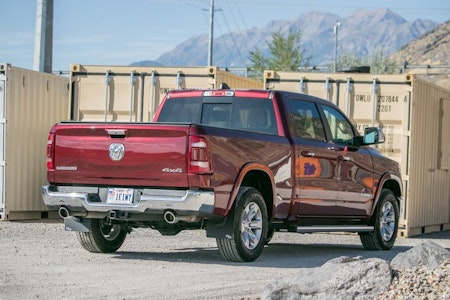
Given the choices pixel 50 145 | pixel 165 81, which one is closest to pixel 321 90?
pixel 165 81

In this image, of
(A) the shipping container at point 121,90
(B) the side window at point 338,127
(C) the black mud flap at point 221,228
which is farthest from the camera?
(A) the shipping container at point 121,90

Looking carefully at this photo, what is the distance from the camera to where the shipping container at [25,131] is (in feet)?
62.1

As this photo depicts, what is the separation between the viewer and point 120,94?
1919cm

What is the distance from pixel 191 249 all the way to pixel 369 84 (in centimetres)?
543

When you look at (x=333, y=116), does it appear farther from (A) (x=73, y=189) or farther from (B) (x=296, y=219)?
(A) (x=73, y=189)

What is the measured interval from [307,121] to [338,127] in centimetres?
92

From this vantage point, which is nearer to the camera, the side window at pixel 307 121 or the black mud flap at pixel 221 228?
the black mud flap at pixel 221 228

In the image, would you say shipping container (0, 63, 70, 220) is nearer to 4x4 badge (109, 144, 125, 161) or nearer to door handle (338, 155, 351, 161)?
door handle (338, 155, 351, 161)

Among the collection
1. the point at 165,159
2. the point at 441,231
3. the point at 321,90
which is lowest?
the point at 441,231

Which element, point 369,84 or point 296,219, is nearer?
point 296,219

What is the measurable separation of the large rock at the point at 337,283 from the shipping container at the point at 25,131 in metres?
11.0

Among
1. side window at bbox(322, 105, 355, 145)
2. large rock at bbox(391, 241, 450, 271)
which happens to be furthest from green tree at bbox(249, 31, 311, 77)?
large rock at bbox(391, 241, 450, 271)

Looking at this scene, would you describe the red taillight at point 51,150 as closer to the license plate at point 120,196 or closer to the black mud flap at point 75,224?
the black mud flap at point 75,224

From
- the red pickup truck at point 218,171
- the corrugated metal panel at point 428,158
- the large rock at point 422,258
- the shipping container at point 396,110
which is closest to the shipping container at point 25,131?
the shipping container at point 396,110
